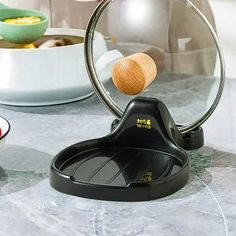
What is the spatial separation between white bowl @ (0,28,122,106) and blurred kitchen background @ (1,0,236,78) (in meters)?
0.26

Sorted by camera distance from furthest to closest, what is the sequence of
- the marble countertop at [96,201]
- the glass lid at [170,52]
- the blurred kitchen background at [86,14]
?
the blurred kitchen background at [86,14] → the glass lid at [170,52] → the marble countertop at [96,201]

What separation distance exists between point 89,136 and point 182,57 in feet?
0.59

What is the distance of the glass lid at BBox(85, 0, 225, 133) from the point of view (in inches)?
37.5

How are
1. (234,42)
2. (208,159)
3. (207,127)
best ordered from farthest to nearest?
(234,42), (207,127), (208,159)

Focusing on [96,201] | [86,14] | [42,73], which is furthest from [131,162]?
[86,14]

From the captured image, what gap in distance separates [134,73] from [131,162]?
131 millimetres

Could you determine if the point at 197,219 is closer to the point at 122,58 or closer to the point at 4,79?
the point at 122,58

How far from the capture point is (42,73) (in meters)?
1.15

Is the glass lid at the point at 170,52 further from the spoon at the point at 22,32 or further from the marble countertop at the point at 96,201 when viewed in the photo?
the spoon at the point at 22,32

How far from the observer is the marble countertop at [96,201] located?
2.49 feet

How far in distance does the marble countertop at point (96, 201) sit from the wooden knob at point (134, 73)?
0.10m

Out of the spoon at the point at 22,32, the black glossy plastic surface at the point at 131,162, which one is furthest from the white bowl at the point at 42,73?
the black glossy plastic surface at the point at 131,162

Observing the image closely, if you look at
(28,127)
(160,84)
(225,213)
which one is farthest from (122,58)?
(225,213)

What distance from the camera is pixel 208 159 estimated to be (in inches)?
37.3
